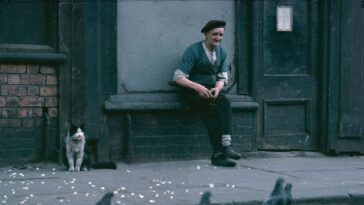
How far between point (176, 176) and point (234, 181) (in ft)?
2.52

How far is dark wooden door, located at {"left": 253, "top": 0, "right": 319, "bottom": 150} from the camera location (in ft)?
37.1

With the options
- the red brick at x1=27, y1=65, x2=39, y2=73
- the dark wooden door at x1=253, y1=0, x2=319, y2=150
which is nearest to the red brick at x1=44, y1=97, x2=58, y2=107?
the red brick at x1=27, y1=65, x2=39, y2=73

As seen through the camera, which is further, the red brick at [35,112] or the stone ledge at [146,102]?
the stone ledge at [146,102]

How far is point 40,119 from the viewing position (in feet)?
33.1

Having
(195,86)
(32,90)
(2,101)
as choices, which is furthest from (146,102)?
(2,101)

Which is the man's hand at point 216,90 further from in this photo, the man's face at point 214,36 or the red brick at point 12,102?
the red brick at point 12,102

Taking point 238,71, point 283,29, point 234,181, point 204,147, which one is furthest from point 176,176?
point 283,29

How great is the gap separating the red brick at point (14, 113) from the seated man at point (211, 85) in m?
1.87

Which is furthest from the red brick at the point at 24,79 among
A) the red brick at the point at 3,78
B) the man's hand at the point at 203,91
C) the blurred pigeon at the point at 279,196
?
the blurred pigeon at the point at 279,196

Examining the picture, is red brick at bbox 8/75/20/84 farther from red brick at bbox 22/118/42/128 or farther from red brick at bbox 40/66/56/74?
red brick at bbox 22/118/42/128

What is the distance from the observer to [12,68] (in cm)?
986

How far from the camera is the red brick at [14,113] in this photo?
32.4 feet

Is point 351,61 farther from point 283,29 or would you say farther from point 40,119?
point 40,119

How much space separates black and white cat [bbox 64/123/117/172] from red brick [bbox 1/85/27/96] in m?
0.75
